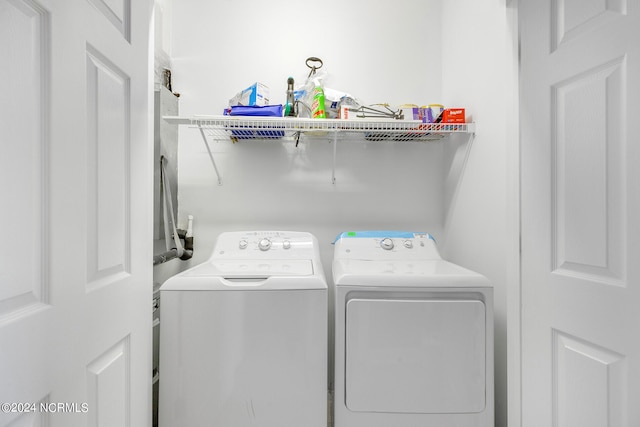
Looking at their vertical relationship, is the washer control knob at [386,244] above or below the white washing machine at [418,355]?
above

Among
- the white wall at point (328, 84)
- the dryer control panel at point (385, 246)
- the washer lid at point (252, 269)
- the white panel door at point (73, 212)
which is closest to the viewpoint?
the white panel door at point (73, 212)

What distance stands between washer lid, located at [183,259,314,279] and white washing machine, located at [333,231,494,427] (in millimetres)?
255

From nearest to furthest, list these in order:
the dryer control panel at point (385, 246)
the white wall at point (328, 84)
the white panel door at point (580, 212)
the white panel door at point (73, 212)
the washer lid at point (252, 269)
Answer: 1. the white panel door at point (73, 212)
2. the white panel door at point (580, 212)
3. the washer lid at point (252, 269)
4. the dryer control panel at point (385, 246)
5. the white wall at point (328, 84)

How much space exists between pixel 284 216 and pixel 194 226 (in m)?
0.59

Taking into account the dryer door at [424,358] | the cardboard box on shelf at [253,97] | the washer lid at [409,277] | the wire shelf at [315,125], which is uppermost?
the cardboard box on shelf at [253,97]

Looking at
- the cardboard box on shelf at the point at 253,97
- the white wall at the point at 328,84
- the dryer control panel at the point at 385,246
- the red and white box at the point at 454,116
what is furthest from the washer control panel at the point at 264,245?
the red and white box at the point at 454,116

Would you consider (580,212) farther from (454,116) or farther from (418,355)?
(454,116)

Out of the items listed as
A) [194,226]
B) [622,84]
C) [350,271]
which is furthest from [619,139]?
[194,226]

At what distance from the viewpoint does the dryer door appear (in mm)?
1210

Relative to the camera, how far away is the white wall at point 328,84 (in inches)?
77.9

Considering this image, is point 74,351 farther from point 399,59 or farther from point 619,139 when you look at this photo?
point 399,59

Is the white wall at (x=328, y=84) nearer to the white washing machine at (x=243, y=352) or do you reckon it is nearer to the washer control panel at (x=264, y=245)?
the washer control panel at (x=264, y=245)

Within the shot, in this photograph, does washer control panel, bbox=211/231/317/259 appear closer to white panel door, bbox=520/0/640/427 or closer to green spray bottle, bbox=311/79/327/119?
green spray bottle, bbox=311/79/327/119

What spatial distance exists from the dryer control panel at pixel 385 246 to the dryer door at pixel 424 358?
418 millimetres
